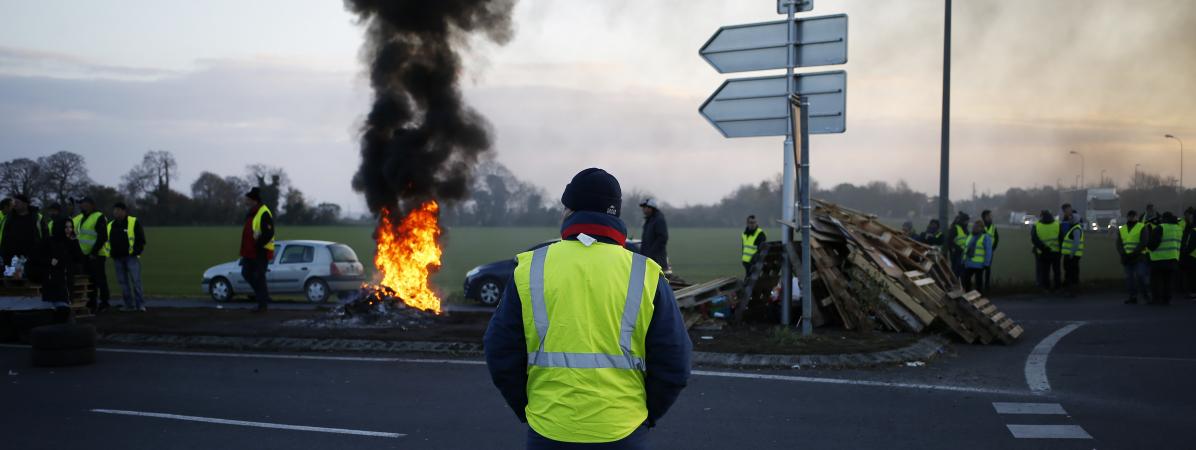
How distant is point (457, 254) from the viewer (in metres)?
42.1

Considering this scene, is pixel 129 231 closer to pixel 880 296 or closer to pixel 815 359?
pixel 815 359

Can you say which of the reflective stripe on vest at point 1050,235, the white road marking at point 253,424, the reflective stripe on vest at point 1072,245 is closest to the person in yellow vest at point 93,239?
the white road marking at point 253,424

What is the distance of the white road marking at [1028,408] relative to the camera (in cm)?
716

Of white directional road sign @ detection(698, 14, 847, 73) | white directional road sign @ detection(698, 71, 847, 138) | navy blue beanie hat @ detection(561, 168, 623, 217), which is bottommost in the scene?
navy blue beanie hat @ detection(561, 168, 623, 217)

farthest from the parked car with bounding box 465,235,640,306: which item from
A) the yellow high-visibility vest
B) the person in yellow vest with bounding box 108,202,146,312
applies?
the yellow high-visibility vest

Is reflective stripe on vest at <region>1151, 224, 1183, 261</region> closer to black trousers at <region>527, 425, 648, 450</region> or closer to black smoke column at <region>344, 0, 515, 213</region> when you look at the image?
black smoke column at <region>344, 0, 515, 213</region>

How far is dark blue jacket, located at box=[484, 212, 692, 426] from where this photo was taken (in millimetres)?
3213

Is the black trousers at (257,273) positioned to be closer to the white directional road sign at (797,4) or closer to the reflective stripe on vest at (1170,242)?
the white directional road sign at (797,4)

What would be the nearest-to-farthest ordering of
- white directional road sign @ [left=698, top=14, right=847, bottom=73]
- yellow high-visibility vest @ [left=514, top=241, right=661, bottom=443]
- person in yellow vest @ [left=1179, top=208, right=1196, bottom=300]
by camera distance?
yellow high-visibility vest @ [left=514, top=241, right=661, bottom=443] < white directional road sign @ [left=698, top=14, right=847, bottom=73] < person in yellow vest @ [left=1179, top=208, right=1196, bottom=300]

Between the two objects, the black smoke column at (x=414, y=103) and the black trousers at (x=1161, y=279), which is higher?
the black smoke column at (x=414, y=103)

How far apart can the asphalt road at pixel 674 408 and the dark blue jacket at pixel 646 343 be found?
10.2 feet

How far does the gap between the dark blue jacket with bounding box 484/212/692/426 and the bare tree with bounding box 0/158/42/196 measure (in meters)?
29.0

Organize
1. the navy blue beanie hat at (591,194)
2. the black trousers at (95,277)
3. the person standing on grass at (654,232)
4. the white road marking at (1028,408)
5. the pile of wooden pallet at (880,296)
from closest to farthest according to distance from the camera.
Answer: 1. the navy blue beanie hat at (591,194)
2. the white road marking at (1028,408)
3. the pile of wooden pallet at (880,296)
4. the black trousers at (95,277)
5. the person standing on grass at (654,232)

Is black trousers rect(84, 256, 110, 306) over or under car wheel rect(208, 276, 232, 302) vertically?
over
